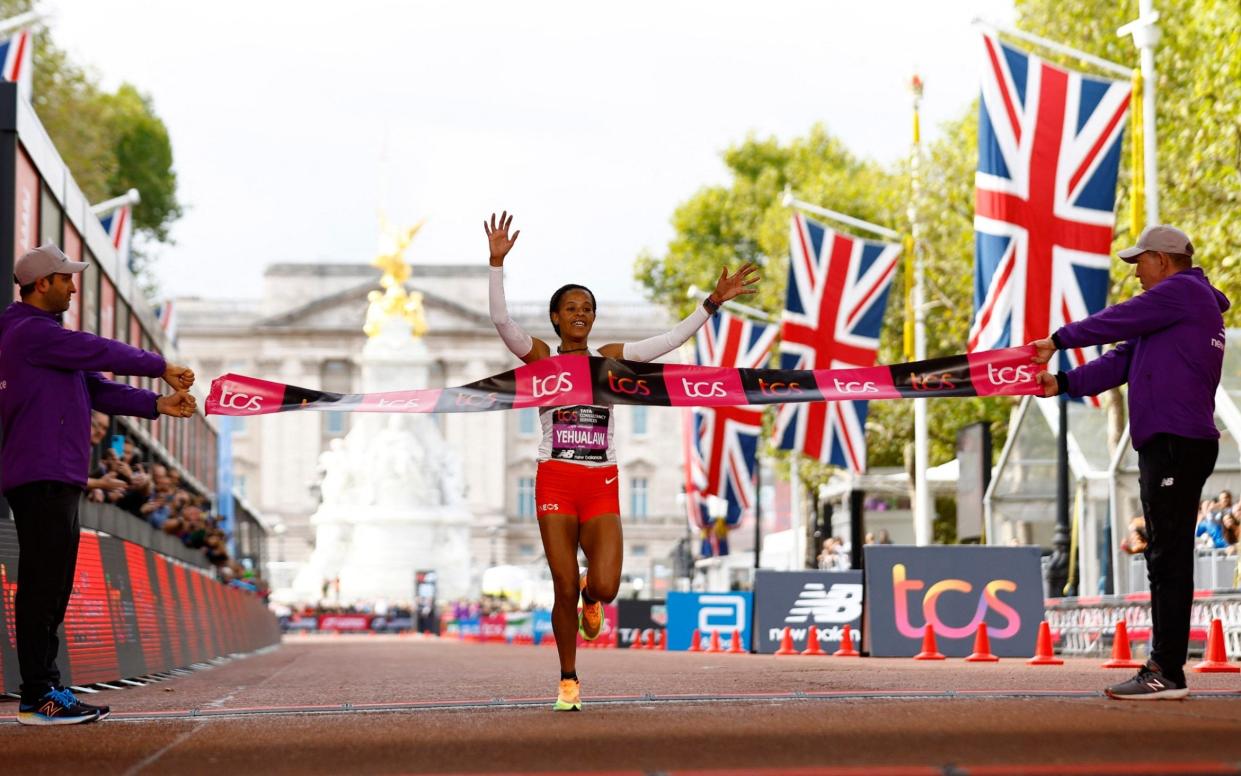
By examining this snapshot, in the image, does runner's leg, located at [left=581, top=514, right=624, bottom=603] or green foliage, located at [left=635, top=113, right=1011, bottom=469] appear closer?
runner's leg, located at [left=581, top=514, right=624, bottom=603]

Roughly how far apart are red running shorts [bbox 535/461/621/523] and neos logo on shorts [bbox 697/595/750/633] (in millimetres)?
21082

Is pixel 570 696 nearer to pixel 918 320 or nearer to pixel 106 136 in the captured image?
pixel 918 320

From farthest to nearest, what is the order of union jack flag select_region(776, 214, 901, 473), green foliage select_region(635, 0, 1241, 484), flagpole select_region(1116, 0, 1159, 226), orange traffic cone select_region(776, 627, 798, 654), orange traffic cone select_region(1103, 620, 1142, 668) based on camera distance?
1. union jack flag select_region(776, 214, 901, 473)
2. green foliage select_region(635, 0, 1241, 484)
3. orange traffic cone select_region(776, 627, 798, 654)
4. flagpole select_region(1116, 0, 1159, 226)
5. orange traffic cone select_region(1103, 620, 1142, 668)

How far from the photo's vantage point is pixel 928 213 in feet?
142

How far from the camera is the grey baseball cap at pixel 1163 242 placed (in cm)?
941

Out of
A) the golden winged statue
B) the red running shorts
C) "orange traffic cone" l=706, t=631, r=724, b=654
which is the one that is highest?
the golden winged statue

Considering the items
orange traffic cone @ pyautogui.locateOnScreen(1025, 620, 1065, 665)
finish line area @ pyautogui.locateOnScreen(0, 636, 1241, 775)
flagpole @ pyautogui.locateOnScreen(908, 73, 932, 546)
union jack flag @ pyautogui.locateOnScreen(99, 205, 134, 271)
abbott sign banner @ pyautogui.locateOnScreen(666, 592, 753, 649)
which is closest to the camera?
finish line area @ pyautogui.locateOnScreen(0, 636, 1241, 775)

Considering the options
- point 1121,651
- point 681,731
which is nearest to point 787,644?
point 1121,651

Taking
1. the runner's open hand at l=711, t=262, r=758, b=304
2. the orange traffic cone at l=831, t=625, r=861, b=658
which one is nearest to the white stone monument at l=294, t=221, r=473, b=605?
the orange traffic cone at l=831, t=625, r=861, b=658

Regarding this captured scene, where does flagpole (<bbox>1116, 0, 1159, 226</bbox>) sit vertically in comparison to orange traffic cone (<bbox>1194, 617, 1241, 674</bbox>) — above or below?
above

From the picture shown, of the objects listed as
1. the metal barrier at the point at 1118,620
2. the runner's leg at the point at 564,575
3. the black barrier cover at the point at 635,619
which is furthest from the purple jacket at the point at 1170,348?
the black barrier cover at the point at 635,619

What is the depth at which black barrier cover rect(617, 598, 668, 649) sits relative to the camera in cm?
3762

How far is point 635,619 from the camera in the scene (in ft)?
124

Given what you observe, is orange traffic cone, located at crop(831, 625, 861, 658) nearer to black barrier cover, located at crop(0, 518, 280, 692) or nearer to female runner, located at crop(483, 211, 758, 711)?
black barrier cover, located at crop(0, 518, 280, 692)
